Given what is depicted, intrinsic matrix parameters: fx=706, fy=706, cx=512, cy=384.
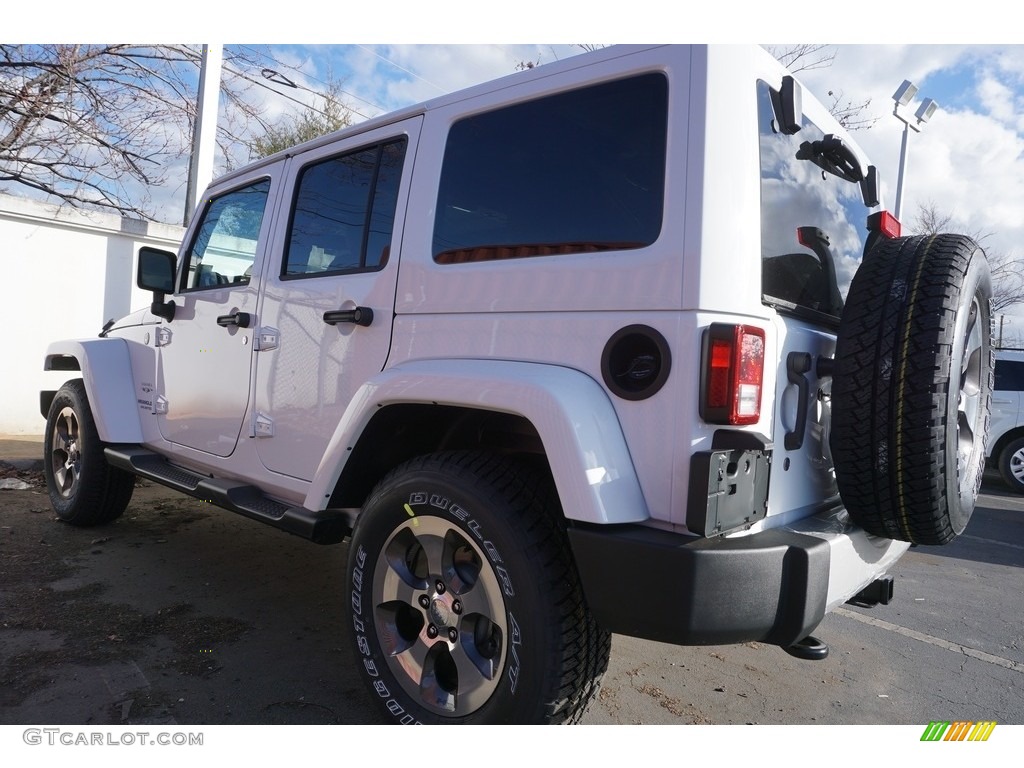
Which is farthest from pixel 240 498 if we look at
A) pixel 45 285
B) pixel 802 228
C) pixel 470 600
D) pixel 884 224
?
pixel 45 285

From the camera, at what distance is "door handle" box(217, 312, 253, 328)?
10.4 feet

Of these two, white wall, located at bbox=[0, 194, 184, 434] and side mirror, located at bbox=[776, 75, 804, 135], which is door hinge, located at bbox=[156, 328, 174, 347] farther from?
white wall, located at bbox=[0, 194, 184, 434]

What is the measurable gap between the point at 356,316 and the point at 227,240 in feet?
4.89

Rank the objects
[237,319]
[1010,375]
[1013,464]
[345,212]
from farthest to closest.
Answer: [1010,375], [1013,464], [237,319], [345,212]

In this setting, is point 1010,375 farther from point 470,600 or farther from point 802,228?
point 470,600

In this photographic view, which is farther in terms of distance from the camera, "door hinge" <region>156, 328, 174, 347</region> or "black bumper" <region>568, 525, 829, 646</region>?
"door hinge" <region>156, 328, 174, 347</region>

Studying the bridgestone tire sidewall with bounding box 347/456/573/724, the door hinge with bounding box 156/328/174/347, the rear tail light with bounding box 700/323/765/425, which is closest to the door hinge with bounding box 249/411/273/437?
the bridgestone tire sidewall with bounding box 347/456/573/724

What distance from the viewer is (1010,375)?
9203 millimetres

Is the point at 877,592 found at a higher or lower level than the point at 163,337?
lower

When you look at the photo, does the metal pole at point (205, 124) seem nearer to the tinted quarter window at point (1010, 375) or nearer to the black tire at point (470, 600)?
the black tire at point (470, 600)

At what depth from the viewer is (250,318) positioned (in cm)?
318

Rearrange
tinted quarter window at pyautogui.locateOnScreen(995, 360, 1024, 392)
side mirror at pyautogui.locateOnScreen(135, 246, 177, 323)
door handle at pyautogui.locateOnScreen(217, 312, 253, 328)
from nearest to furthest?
1. door handle at pyautogui.locateOnScreen(217, 312, 253, 328)
2. side mirror at pyautogui.locateOnScreen(135, 246, 177, 323)
3. tinted quarter window at pyautogui.locateOnScreen(995, 360, 1024, 392)

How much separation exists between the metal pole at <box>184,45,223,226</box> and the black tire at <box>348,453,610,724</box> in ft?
25.6

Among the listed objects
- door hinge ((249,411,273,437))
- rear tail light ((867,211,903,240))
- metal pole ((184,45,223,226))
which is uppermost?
metal pole ((184,45,223,226))
